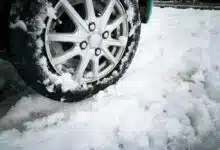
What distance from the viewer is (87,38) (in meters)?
1.89

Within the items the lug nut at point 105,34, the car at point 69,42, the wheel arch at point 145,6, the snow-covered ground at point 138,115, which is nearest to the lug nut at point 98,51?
the car at point 69,42

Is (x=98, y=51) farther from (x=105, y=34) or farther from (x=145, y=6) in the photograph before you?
(x=145, y=6)

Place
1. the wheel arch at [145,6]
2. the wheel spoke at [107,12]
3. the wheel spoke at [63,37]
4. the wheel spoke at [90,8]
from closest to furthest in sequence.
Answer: the wheel spoke at [63,37], the wheel spoke at [90,8], the wheel spoke at [107,12], the wheel arch at [145,6]

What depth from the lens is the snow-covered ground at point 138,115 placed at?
1711mm

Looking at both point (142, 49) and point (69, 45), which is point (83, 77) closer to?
point (69, 45)

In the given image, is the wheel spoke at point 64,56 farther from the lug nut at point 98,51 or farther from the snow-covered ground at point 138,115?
the snow-covered ground at point 138,115

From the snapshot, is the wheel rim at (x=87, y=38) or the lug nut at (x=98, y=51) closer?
the wheel rim at (x=87, y=38)

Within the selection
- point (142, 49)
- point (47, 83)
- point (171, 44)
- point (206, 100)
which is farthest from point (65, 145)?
point (171, 44)

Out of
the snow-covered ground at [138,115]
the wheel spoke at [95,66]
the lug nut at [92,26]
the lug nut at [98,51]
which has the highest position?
the lug nut at [92,26]

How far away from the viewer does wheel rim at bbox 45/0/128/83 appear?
1775 mm

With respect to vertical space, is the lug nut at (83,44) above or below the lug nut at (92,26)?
below

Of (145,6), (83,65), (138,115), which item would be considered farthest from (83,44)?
(145,6)

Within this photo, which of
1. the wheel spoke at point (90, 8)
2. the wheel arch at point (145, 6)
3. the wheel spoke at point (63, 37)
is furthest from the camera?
the wheel arch at point (145, 6)

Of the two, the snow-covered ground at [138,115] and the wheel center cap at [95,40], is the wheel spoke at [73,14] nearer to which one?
the wheel center cap at [95,40]
